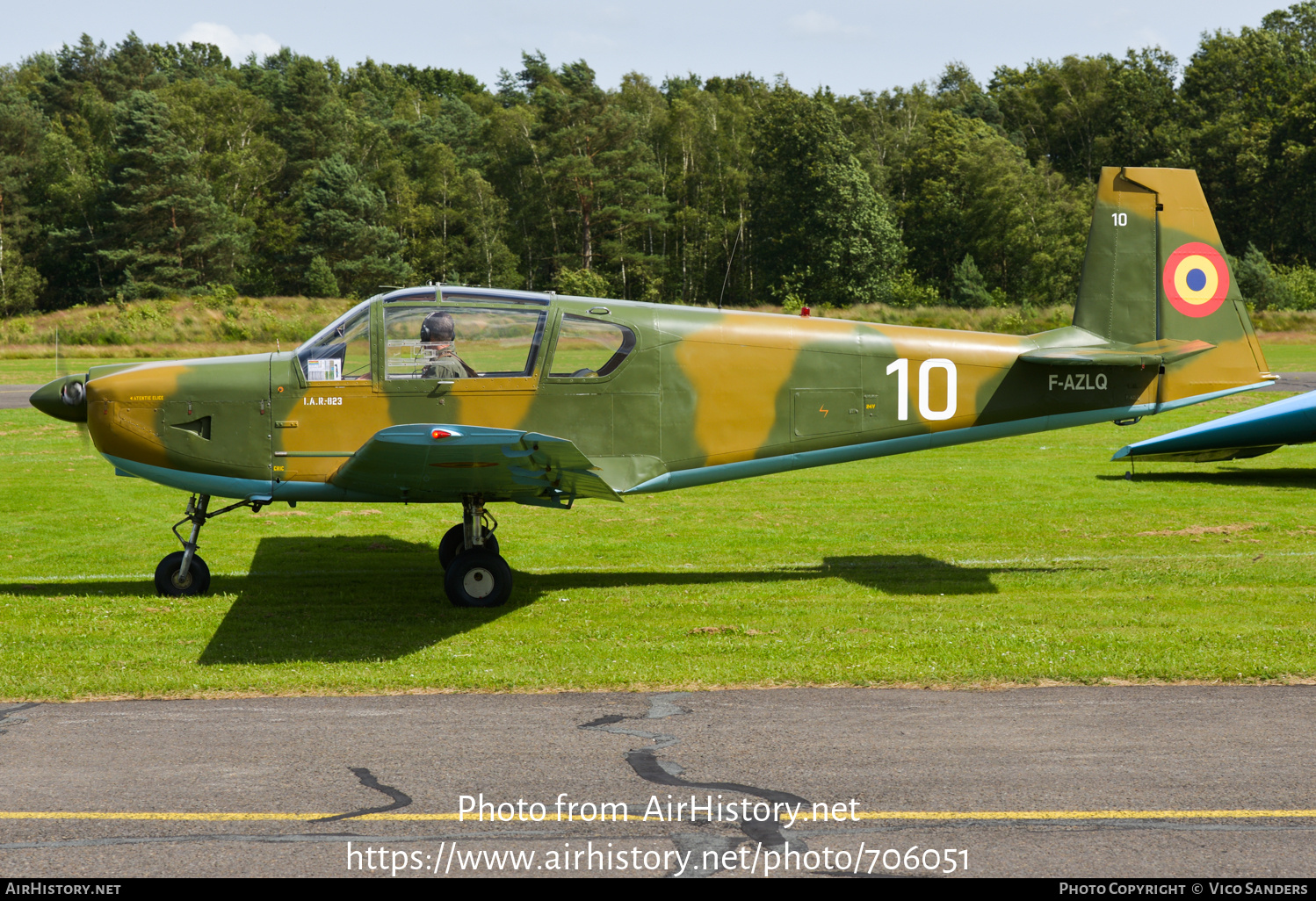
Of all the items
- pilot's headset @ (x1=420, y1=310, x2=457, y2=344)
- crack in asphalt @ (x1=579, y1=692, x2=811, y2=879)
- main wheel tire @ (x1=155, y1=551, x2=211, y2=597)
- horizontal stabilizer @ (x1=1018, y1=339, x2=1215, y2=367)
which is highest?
pilot's headset @ (x1=420, y1=310, x2=457, y2=344)

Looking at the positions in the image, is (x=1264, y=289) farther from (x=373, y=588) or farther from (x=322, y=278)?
(x=373, y=588)

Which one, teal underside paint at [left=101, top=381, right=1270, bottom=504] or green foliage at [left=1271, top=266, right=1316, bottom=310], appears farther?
green foliage at [left=1271, top=266, right=1316, bottom=310]

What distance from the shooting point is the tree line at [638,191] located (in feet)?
243

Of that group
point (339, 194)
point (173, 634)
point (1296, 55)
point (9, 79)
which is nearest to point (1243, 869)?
point (173, 634)

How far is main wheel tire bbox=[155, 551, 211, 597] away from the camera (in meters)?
10.4

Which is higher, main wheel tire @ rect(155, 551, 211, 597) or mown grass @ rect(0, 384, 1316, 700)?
main wheel tire @ rect(155, 551, 211, 597)

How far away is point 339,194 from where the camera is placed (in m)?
75.4

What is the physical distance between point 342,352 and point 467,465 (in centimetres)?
212

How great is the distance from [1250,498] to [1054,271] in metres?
65.5

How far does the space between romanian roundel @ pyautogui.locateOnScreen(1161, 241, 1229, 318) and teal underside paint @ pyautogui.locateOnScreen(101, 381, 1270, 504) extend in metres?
0.91

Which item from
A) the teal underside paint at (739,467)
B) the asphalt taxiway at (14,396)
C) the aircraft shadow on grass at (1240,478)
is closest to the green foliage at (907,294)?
the asphalt taxiway at (14,396)

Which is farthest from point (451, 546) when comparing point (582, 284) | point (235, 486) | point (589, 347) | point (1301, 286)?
point (1301, 286)

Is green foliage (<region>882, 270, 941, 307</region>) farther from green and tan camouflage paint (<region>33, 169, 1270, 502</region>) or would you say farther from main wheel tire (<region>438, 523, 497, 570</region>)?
main wheel tire (<region>438, 523, 497, 570</region>)

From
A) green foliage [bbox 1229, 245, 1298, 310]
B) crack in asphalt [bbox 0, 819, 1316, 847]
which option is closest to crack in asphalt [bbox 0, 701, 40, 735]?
crack in asphalt [bbox 0, 819, 1316, 847]
